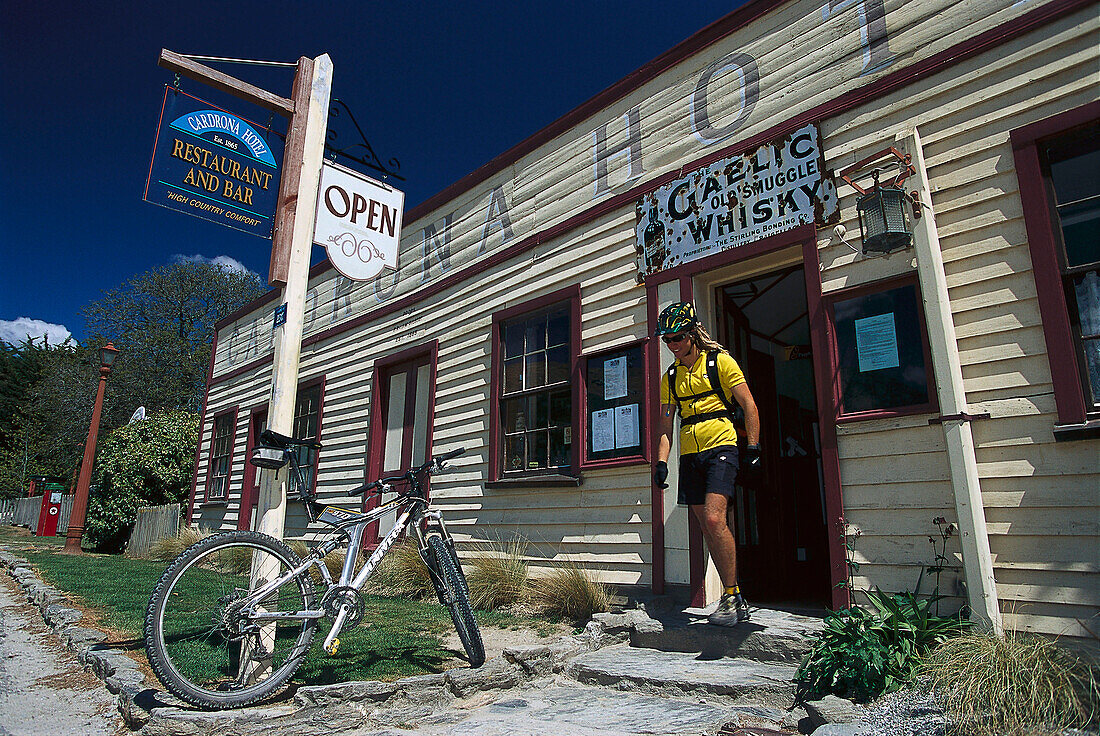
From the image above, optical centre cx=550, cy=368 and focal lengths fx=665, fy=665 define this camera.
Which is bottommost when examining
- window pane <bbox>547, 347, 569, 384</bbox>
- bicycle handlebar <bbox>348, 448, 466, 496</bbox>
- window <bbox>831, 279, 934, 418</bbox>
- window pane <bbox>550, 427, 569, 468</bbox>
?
bicycle handlebar <bbox>348, 448, 466, 496</bbox>

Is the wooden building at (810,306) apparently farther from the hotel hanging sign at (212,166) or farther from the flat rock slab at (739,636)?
the hotel hanging sign at (212,166)

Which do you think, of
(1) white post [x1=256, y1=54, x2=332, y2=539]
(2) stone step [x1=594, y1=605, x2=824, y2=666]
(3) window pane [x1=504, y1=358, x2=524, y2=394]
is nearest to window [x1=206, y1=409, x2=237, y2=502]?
(3) window pane [x1=504, y1=358, x2=524, y2=394]

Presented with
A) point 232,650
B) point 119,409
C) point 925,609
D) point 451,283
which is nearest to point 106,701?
point 232,650

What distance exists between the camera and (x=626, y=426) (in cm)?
573

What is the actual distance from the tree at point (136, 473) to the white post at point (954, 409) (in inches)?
567

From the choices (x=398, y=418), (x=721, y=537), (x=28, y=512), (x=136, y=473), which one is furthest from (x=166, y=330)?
(x=721, y=537)

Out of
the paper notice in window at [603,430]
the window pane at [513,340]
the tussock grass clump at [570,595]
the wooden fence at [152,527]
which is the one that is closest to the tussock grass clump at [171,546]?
the wooden fence at [152,527]

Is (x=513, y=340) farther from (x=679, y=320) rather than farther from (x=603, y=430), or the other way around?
(x=679, y=320)

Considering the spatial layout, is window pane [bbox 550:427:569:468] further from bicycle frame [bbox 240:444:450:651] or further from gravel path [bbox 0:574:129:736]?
gravel path [bbox 0:574:129:736]

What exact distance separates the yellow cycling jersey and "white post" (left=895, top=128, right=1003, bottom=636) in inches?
42.8

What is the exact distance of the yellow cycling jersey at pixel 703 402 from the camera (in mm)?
4164

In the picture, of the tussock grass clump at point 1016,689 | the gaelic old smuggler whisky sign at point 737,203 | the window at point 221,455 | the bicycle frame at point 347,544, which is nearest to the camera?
the tussock grass clump at point 1016,689

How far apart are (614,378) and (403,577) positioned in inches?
113

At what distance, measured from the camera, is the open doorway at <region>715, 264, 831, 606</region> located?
18.3 ft
